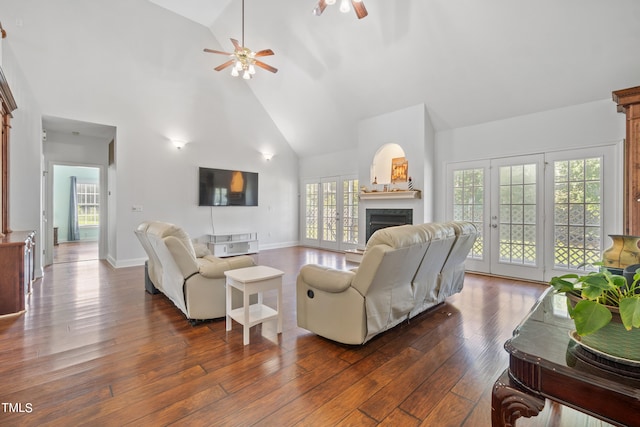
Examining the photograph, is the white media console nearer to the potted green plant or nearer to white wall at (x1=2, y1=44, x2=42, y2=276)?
white wall at (x1=2, y1=44, x2=42, y2=276)

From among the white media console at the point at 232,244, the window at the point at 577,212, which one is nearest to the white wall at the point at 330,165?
the white media console at the point at 232,244

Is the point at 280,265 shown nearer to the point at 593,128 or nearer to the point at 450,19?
the point at 450,19

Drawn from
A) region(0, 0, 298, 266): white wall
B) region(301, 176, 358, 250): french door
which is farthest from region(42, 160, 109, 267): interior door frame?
region(301, 176, 358, 250): french door

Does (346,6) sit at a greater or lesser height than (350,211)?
greater

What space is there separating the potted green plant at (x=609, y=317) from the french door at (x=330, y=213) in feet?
22.2

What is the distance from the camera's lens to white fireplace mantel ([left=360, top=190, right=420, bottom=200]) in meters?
5.54

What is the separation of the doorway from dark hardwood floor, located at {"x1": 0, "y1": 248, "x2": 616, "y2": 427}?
799 cm

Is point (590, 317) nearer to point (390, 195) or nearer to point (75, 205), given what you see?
point (390, 195)

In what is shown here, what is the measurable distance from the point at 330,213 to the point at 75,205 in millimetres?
8526

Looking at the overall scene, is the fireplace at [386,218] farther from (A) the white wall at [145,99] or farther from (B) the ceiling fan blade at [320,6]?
(B) the ceiling fan blade at [320,6]

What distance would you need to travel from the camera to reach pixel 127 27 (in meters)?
5.39

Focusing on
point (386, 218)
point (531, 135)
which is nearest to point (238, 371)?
point (386, 218)

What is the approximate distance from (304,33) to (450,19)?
95.9 inches

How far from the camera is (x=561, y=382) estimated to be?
0.83m
